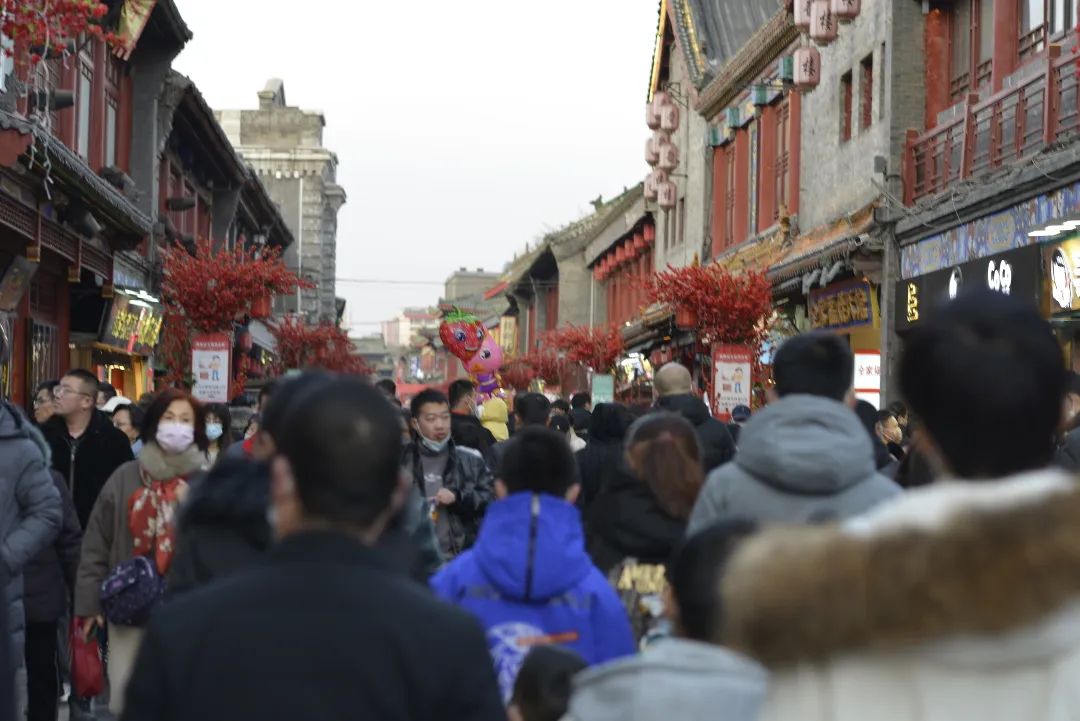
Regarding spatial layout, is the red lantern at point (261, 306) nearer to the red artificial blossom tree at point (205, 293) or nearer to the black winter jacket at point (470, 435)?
the red artificial blossom tree at point (205, 293)

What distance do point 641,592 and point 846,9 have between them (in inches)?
757

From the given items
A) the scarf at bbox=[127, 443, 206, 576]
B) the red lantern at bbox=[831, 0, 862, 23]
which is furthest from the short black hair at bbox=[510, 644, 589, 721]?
the red lantern at bbox=[831, 0, 862, 23]

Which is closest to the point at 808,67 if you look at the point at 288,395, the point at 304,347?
the point at 288,395

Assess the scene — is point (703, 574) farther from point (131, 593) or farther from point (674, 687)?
point (131, 593)

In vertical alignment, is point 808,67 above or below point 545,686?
above

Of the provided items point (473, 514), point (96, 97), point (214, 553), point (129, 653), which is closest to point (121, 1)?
point (96, 97)

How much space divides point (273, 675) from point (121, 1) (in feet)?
70.9

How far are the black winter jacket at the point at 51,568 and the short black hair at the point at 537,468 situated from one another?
350cm

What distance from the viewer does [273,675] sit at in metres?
2.90

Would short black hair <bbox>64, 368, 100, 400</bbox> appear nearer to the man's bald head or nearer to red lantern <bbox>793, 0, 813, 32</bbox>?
the man's bald head

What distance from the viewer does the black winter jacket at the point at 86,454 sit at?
10195 millimetres

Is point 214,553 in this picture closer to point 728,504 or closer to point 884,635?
point 728,504

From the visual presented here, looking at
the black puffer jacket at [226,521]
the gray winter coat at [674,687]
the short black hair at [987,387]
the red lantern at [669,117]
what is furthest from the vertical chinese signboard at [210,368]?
the short black hair at [987,387]

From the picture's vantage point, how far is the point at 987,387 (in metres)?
2.70
